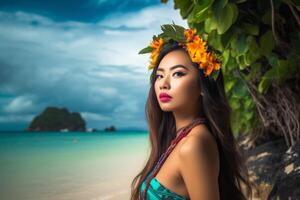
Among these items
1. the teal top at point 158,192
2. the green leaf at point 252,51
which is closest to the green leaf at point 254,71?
the green leaf at point 252,51

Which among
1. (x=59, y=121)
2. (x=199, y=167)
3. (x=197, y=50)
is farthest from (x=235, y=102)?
(x=59, y=121)

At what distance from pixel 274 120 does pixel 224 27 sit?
2.38 m

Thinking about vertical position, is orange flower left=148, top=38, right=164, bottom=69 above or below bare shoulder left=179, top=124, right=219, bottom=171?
above

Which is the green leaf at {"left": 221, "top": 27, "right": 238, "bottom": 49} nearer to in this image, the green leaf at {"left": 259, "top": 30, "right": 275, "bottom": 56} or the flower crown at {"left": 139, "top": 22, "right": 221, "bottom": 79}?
the green leaf at {"left": 259, "top": 30, "right": 275, "bottom": 56}

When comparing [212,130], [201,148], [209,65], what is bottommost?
[201,148]

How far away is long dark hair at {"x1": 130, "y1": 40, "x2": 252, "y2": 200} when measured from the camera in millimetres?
2596

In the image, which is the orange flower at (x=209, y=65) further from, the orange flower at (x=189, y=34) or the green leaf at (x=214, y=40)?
the green leaf at (x=214, y=40)

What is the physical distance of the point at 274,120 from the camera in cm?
498

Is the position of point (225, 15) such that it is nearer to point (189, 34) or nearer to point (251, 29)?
point (189, 34)

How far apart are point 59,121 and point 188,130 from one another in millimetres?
56312

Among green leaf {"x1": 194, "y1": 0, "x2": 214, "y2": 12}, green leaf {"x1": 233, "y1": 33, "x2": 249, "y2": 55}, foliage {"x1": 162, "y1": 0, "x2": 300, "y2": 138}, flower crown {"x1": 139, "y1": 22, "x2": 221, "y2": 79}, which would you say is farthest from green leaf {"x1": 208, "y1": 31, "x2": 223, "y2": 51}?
green leaf {"x1": 194, "y1": 0, "x2": 214, "y2": 12}

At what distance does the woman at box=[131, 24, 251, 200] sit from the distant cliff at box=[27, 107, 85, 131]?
171ft

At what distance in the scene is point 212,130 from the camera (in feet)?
8.47

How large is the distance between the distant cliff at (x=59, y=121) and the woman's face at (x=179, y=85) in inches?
2058
